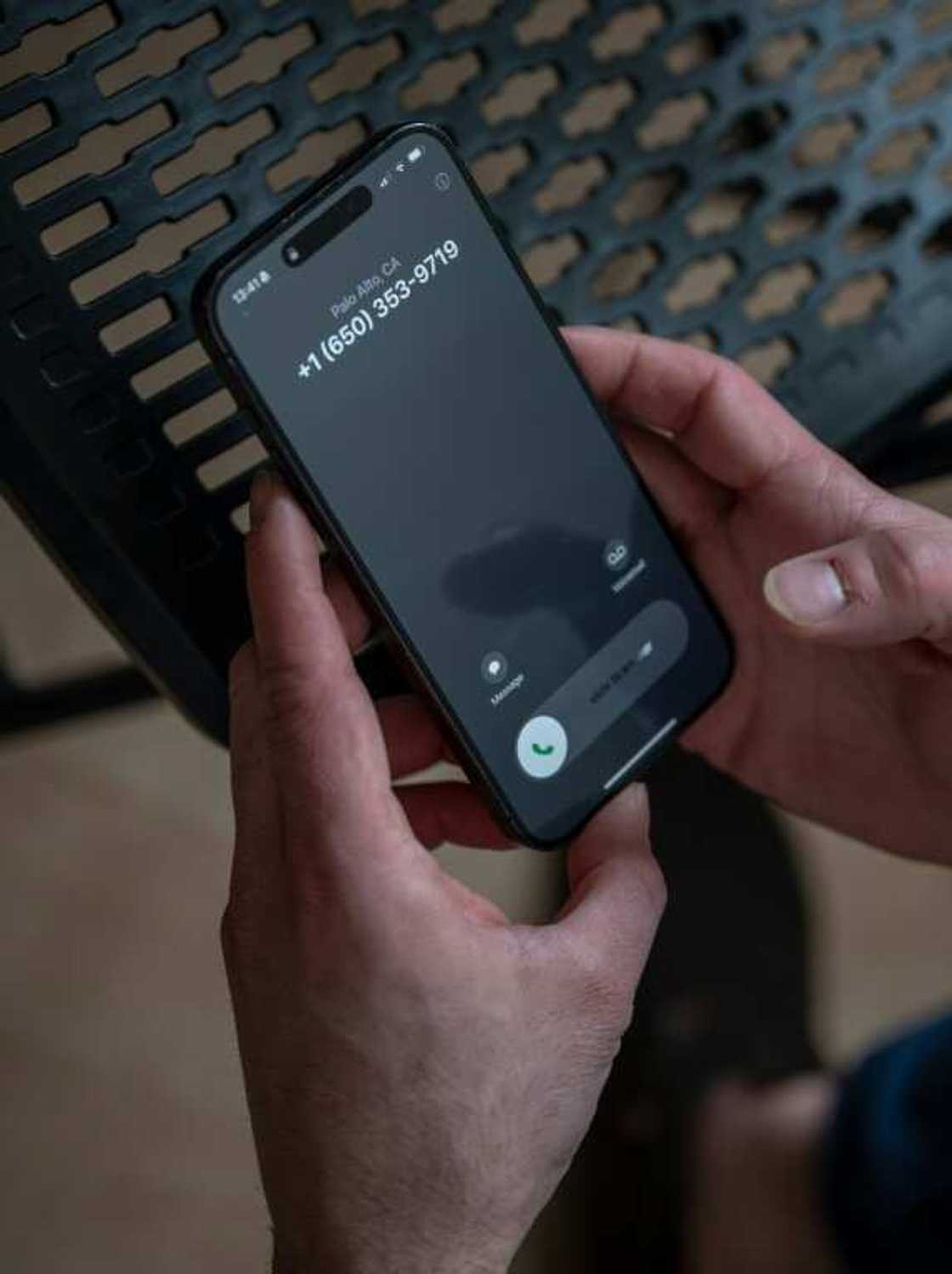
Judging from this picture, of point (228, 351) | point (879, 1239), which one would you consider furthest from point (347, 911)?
point (879, 1239)

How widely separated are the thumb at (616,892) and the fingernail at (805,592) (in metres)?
0.10

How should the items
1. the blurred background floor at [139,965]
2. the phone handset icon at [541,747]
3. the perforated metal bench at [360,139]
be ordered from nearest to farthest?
the perforated metal bench at [360,139], the phone handset icon at [541,747], the blurred background floor at [139,965]

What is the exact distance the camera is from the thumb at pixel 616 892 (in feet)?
1.77

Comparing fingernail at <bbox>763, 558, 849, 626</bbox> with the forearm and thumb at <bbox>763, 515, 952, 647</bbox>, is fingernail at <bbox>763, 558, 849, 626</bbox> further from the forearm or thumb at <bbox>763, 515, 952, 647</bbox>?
the forearm

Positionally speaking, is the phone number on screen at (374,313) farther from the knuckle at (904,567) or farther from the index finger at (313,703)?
the knuckle at (904,567)

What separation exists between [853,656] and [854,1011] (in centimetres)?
49

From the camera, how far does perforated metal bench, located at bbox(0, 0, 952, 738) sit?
477 mm

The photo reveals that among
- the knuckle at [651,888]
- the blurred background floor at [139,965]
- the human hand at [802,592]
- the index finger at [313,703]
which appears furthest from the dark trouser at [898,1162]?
the index finger at [313,703]

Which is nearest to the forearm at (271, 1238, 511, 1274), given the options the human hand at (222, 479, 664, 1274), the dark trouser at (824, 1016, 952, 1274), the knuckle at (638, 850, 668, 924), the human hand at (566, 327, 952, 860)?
the human hand at (222, 479, 664, 1274)

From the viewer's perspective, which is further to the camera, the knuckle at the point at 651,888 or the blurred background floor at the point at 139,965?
the blurred background floor at the point at 139,965

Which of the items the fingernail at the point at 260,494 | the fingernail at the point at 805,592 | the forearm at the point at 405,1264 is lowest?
the forearm at the point at 405,1264

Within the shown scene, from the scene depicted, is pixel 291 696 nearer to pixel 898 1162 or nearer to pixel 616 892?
pixel 616 892

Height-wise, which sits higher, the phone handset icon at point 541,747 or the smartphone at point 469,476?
the smartphone at point 469,476

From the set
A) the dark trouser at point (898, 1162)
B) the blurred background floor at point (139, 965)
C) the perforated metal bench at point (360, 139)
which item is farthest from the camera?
the blurred background floor at point (139, 965)
